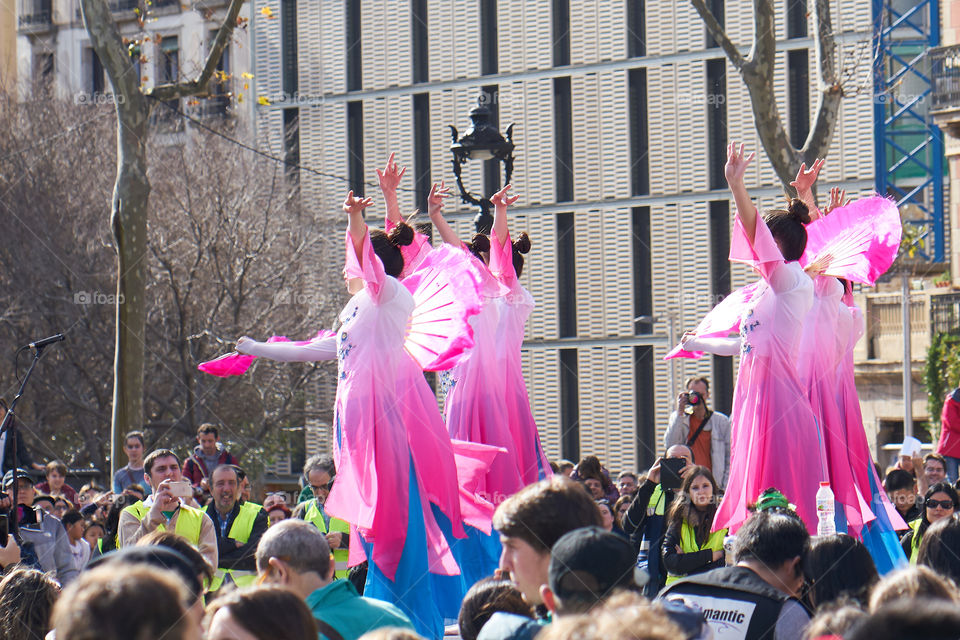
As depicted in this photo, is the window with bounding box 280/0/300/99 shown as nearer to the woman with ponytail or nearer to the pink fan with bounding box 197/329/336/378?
the pink fan with bounding box 197/329/336/378

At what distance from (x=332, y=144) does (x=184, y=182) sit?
983cm

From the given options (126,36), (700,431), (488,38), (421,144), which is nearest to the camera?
(700,431)

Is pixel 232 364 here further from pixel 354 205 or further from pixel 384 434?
pixel 354 205

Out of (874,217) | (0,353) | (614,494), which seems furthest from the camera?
(0,353)

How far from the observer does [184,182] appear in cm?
2288

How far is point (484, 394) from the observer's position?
30.0 feet

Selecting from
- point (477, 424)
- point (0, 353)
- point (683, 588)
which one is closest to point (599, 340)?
point (0, 353)

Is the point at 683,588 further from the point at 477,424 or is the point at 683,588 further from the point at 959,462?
the point at 959,462

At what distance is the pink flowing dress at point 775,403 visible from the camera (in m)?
7.47

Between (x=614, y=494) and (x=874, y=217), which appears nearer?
(x=874, y=217)

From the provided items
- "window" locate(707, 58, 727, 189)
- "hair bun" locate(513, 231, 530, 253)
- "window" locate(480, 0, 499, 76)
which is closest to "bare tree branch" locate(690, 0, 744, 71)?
"hair bun" locate(513, 231, 530, 253)

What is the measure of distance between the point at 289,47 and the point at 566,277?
811cm

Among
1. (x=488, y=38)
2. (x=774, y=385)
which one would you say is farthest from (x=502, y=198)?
(x=488, y=38)

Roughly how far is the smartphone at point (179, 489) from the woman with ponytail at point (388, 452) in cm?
95
